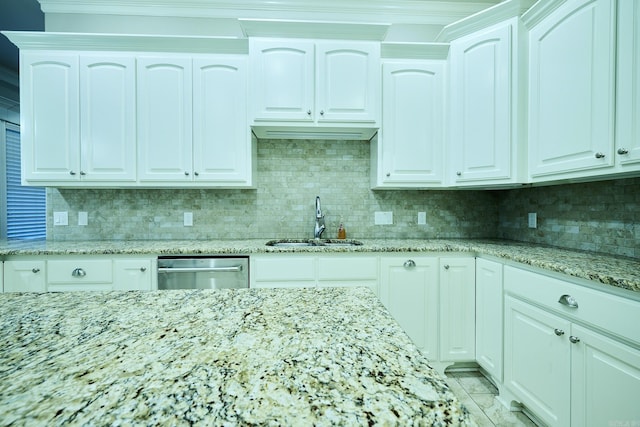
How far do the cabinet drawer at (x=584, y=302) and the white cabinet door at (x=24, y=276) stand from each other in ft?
9.44

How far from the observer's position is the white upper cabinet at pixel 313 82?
7.18ft

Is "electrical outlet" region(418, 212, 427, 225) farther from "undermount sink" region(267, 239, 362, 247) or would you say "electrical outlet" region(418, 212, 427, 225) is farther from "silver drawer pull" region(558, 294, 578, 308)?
"silver drawer pull" region(558, 294, 578, 308)

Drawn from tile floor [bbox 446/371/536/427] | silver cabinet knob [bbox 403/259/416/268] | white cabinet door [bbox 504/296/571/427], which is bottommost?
tile floor [bbox 446/371/536/427]

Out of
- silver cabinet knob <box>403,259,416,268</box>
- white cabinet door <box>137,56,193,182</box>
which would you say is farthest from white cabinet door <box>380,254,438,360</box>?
white cabinet door <box>137,56,193,182</box>

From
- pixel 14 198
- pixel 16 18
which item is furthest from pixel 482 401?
pixel 14 198

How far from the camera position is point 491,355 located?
6.15ft

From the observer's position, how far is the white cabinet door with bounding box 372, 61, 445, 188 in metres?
2.29

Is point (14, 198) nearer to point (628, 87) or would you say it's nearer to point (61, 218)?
point (61, 218)

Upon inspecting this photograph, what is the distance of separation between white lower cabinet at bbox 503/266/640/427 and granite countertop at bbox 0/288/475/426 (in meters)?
1.08

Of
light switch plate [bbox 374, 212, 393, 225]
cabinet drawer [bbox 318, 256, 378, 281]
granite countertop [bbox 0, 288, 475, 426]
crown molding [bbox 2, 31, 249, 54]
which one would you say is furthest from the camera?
light switch plate [bbox 374, 212, 393, 225]

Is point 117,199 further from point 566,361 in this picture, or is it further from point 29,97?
point 566,361

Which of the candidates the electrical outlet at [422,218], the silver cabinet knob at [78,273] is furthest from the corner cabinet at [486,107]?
the silver cabinet knob at [78,273]

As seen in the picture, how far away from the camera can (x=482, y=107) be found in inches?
81.5

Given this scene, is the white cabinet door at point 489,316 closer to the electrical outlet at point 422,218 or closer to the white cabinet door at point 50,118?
the electrical outlet at point 422,218
